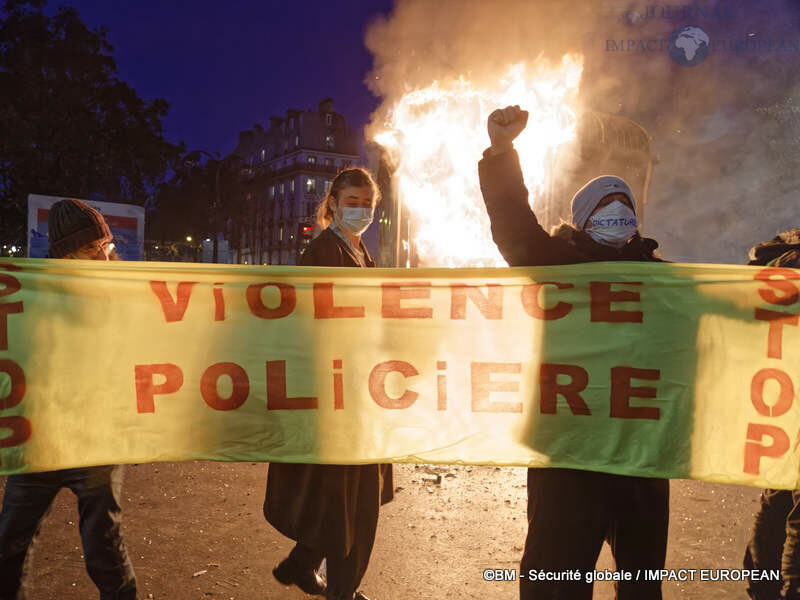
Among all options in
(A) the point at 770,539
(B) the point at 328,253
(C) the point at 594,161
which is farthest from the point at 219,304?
(C) the point at 594,161

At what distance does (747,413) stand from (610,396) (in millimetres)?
636

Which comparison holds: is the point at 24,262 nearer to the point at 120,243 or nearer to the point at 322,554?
the point at 322,554

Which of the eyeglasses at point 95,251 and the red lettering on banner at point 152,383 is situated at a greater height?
the eyeglasses at point 95,251

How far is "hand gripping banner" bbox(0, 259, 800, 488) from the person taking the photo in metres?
2.75

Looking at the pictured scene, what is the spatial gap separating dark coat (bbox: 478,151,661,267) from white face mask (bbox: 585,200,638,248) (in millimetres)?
34

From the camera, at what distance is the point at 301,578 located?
346 cm

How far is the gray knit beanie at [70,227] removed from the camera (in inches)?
119

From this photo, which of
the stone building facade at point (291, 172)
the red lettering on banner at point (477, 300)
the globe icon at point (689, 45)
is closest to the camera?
the red lettering on banner at point (477, 300)

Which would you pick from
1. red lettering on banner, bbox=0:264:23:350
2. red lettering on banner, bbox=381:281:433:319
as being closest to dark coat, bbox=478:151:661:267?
red lettering on banner, bbox=381:281:433:319

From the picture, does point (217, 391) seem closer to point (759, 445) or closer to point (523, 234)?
point (523, 234)

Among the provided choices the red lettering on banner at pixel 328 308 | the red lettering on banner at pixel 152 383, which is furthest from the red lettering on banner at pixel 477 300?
the red lettering on banner at pixel 152 383

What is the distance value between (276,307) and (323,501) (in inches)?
43.0

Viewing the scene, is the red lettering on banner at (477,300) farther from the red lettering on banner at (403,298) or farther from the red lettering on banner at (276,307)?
the red lettering on banner at (276,307)

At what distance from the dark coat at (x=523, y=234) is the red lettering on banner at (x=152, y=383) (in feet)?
6.02
